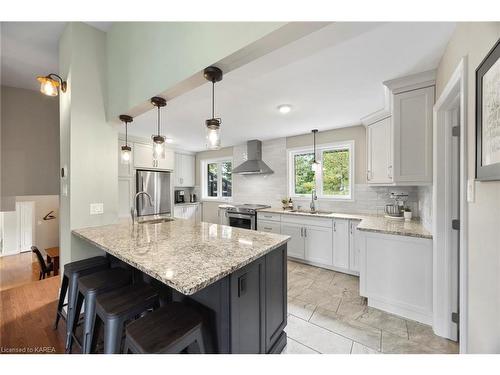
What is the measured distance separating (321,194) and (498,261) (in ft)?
9.86

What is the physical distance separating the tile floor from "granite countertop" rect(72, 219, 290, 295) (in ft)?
3.12

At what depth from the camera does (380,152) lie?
2572 mm

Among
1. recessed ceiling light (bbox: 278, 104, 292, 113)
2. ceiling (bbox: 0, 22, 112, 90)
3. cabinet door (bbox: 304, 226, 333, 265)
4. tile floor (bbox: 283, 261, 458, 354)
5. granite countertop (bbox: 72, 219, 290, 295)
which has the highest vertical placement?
ceiling (bbox: 0, 22, 112, 90)

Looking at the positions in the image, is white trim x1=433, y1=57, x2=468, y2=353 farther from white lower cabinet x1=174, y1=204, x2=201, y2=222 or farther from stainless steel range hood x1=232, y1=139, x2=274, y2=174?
white lower cabinet x1=174, y1=204, x2=201, y2=222

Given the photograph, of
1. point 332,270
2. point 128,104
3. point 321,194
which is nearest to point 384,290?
point 332,270

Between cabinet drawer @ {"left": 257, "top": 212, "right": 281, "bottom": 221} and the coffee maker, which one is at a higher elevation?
the coffee maker

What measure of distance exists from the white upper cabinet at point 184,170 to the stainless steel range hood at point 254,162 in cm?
166

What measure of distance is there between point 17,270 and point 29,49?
164 inches

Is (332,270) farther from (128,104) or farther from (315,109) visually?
(128,104)

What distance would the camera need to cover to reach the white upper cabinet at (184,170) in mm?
5227

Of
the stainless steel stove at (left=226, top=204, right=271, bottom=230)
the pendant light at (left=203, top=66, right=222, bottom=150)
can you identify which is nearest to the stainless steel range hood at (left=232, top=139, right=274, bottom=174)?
the stainless steel stove at (left=226, top=204, right=271, bottom=230)

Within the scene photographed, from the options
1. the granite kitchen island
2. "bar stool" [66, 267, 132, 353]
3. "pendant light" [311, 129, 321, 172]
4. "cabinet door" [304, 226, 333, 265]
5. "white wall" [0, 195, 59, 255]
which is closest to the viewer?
the granite kitchen island

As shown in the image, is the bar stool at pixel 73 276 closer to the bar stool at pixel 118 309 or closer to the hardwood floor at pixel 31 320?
the hardwood floor at pixel 31 320

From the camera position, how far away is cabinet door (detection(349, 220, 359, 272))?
2.88 m
